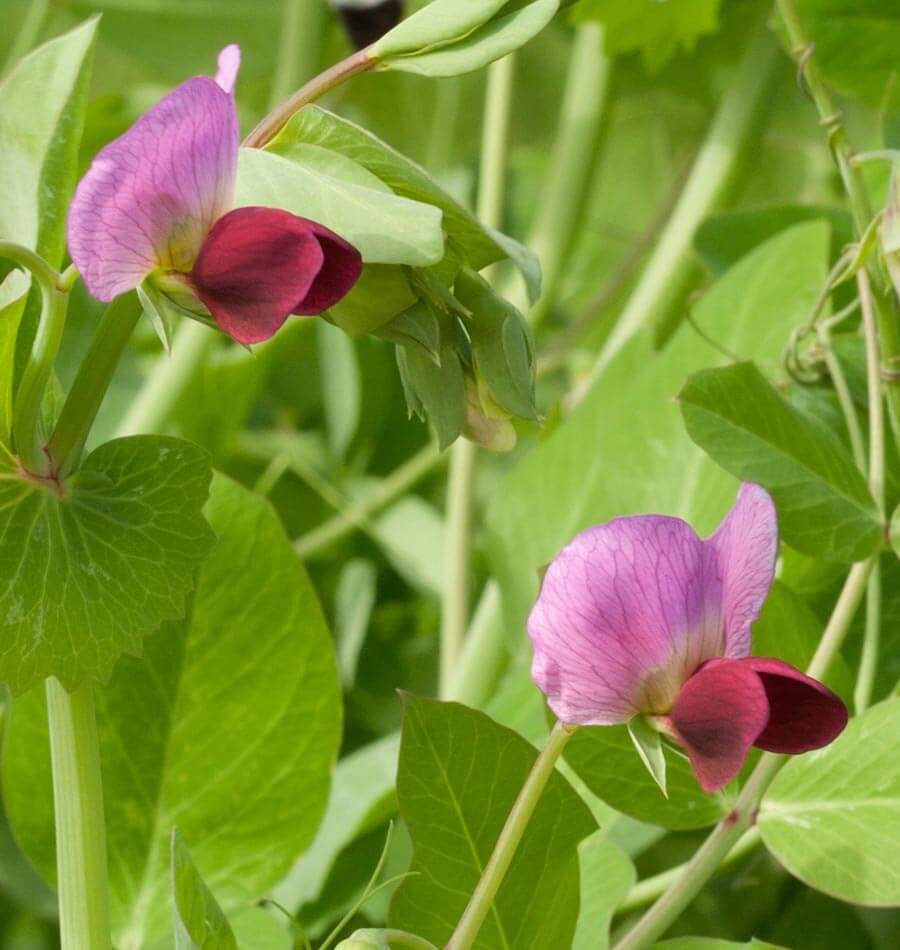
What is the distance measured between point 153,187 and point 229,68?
44 mm

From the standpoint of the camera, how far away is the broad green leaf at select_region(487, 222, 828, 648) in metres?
0.36


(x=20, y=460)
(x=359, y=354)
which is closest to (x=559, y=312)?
(x=359, y=354)

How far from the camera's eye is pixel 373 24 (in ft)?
1.74

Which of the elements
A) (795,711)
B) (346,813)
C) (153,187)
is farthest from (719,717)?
(346,813)

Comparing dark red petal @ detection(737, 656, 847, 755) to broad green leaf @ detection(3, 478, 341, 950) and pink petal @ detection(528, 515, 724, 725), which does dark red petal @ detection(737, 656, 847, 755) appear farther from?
broad green leaf @ detection(3, 478, 341, 950)

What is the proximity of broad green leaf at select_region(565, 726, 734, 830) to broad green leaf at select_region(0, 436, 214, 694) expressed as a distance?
0.08 meters

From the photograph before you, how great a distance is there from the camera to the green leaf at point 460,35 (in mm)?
225

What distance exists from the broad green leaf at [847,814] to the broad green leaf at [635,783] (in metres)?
0.01

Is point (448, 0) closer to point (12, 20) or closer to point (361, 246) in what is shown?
point (361, 246)

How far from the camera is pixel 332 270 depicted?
0.20 metres

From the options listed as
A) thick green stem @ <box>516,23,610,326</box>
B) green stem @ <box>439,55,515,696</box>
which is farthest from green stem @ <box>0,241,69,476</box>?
thick green stem @ <box>516,23,610,326</box>

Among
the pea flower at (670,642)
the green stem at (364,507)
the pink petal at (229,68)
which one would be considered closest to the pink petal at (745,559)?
the pea flower at (670,642)

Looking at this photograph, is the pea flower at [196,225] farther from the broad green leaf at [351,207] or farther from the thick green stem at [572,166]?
the thick green stem at [572,166]

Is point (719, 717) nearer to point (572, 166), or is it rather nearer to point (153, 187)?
Answer: point (153, 187)
